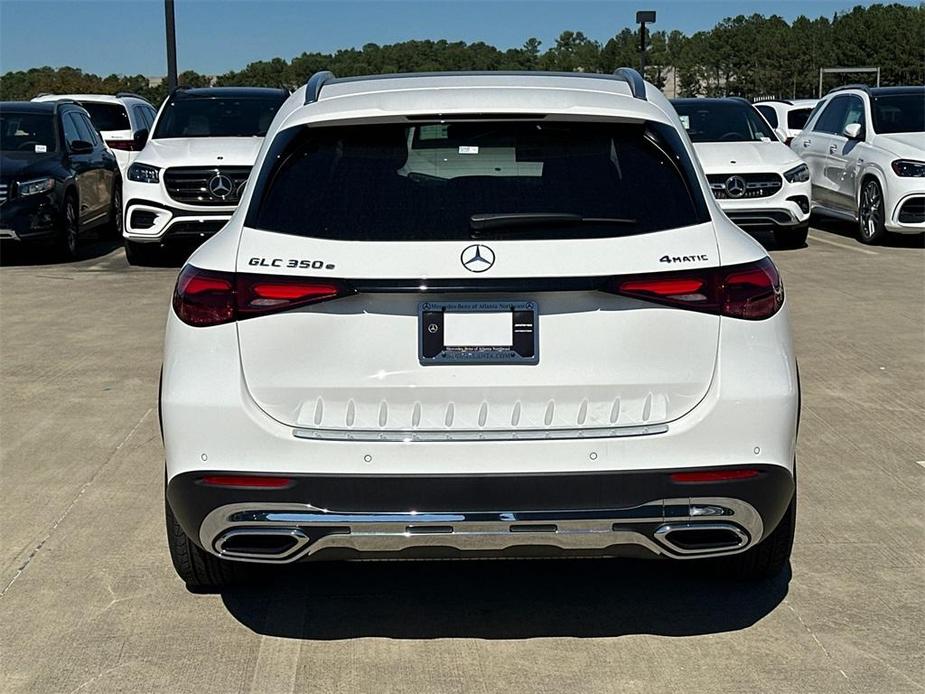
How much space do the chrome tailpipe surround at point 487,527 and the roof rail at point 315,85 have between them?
51.3 inches

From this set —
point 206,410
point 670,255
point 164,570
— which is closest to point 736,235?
point 670,255

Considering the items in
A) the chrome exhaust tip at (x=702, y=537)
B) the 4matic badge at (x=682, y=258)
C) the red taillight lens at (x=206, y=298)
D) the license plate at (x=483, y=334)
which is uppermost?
the 4matic badge at (x=682, y=258)

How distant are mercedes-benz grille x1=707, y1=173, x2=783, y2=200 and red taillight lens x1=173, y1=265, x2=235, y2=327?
10927 millimetres

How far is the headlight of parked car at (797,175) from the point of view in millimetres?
Result: 14219

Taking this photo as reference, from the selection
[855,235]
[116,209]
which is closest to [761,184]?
[855,235]

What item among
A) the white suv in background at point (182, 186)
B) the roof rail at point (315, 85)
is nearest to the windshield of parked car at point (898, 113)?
the white suv in background at point (182, 186)

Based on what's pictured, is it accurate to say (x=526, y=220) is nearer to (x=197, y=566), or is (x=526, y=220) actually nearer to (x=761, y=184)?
(x=197, y=566)

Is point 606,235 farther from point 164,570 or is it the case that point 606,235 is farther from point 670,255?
point 164,570

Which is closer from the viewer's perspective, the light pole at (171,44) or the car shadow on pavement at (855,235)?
the car shadow on pavement at (855,235)

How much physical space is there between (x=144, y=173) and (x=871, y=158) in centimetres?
759

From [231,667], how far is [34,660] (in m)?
0.60

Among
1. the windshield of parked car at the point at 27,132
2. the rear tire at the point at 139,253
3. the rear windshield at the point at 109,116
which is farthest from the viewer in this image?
the rear windshield at the point at 109,116

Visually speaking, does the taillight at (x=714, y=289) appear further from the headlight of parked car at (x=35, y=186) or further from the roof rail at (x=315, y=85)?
the headlight of parked car at (x=35, y=186)

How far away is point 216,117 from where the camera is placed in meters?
14.3
